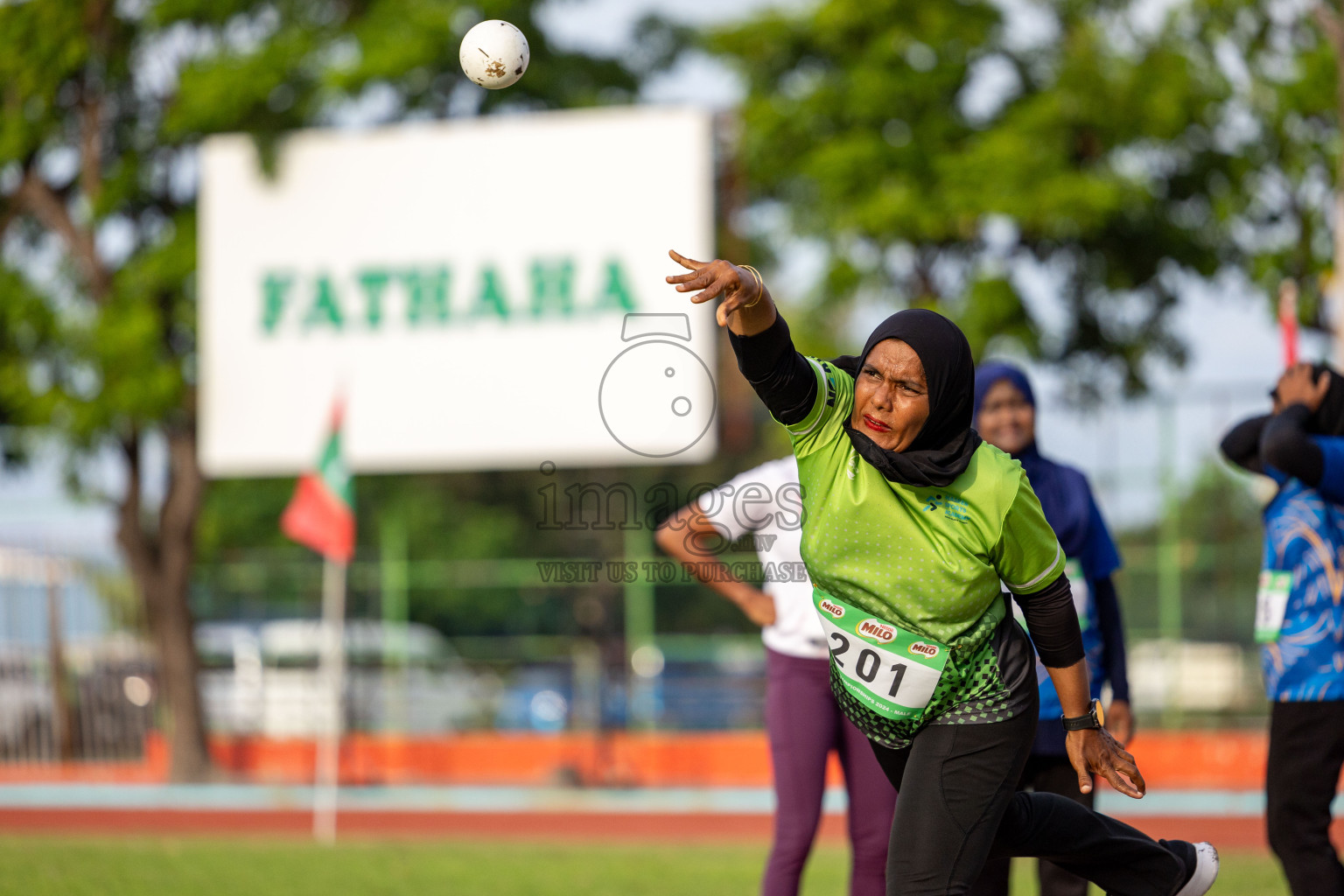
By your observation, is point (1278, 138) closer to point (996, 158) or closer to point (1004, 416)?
point (996, 158)

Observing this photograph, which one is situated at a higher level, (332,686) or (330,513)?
(330,513)

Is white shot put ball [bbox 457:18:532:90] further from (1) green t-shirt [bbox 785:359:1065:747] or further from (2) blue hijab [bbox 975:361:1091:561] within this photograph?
(1) green t-shirt [bbox 785:359:1065:747]

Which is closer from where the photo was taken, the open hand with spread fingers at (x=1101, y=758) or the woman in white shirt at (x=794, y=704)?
the open hand with spread fingers at (x=1101, y=758)

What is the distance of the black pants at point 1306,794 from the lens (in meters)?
4.75

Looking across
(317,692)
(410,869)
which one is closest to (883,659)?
(410,869)

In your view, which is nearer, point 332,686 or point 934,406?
point 934,406

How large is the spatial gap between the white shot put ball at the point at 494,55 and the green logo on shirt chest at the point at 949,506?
9.85ft

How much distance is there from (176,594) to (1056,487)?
13460 mm

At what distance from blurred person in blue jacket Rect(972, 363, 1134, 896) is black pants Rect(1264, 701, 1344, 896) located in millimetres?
519

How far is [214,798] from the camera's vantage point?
49.3ft

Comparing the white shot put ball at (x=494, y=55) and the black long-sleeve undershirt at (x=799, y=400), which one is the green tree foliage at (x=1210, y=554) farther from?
→ the black long-sleeve undershirt at (x=799, y=400)

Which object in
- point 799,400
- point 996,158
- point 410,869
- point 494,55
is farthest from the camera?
point 996,158

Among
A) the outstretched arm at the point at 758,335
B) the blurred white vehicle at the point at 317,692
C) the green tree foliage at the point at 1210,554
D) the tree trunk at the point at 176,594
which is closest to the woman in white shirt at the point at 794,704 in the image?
the outstretched arm at the point at 758,335

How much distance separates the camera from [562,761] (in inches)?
639
